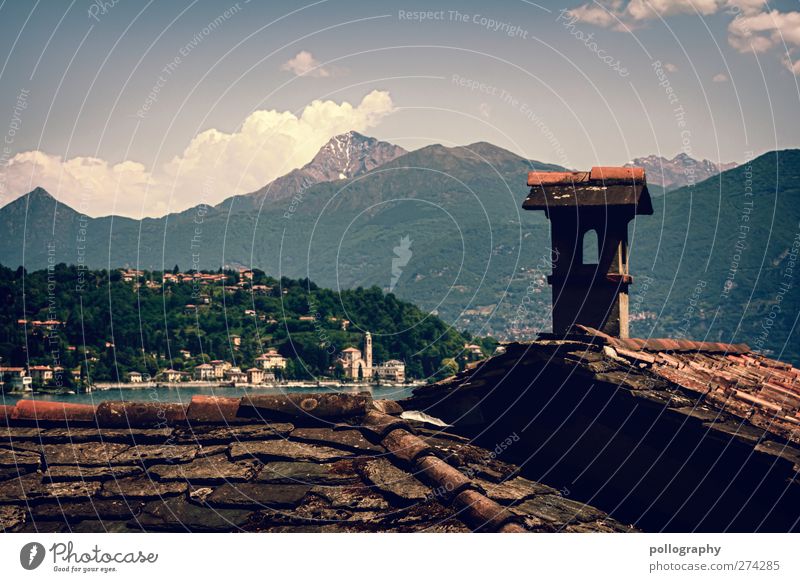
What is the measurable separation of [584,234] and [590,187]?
52.2 inches

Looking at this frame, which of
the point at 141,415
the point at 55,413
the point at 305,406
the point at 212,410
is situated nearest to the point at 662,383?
the point at 305,406

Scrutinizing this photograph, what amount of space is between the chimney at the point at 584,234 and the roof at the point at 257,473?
20.2 ft

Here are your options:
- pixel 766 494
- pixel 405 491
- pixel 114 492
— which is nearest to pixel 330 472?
pixel 405 491

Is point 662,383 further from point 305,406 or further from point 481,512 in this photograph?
point 305,406

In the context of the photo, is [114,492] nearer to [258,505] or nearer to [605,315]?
[258,505]

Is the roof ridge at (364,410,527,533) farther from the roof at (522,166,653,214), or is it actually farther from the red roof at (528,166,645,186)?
the red roof at (528,166,645,186)

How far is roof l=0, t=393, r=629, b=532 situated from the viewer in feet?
47.9

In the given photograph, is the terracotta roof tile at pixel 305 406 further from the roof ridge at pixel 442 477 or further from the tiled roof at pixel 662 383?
the tiled roof at pixel 662 383

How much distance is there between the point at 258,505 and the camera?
14.7 meters

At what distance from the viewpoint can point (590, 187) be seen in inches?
923

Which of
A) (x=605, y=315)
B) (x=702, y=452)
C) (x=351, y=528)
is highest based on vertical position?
(x=605, y=315)

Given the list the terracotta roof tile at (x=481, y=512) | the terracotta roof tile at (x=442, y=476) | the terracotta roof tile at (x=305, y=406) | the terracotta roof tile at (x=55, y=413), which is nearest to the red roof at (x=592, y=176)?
the terracotta roof tile at (x=305, y=406)

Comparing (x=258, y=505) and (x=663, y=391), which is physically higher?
(x=663, y=391)

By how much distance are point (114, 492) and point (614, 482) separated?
6.97 m
